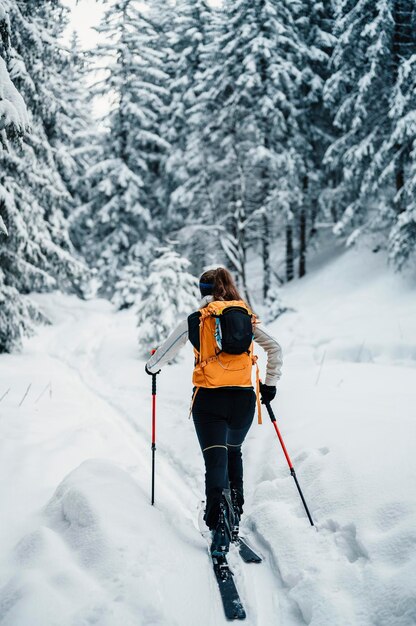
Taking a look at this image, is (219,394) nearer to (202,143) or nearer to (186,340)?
(186,340)

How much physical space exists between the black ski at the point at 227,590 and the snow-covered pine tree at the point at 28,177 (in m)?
8.38

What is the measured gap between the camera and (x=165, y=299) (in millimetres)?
11609

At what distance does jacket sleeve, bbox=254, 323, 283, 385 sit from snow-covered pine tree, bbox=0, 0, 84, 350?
23.9ft

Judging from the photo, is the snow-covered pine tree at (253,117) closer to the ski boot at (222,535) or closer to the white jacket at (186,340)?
the white jacket at (186,340)

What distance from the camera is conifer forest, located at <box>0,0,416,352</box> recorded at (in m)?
10.6

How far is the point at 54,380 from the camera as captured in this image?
30.7ft

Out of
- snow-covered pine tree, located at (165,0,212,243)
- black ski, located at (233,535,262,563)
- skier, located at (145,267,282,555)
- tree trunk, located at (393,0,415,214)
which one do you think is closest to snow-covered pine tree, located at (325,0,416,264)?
tree trunk, located at (393,0,415,214)

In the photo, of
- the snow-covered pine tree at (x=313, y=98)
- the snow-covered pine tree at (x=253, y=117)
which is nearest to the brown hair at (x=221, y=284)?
the snow-covered pine tree at (x=253, y=117)

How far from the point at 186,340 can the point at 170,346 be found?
16cm

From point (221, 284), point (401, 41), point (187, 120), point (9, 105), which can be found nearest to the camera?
point (221, 284)

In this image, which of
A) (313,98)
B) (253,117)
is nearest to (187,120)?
(253,117)

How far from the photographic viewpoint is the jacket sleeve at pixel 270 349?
364cm

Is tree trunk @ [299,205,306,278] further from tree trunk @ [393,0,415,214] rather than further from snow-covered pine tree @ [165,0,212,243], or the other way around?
tree trunk @ [393,0,415,214]

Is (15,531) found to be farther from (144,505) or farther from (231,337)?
(231,337)
